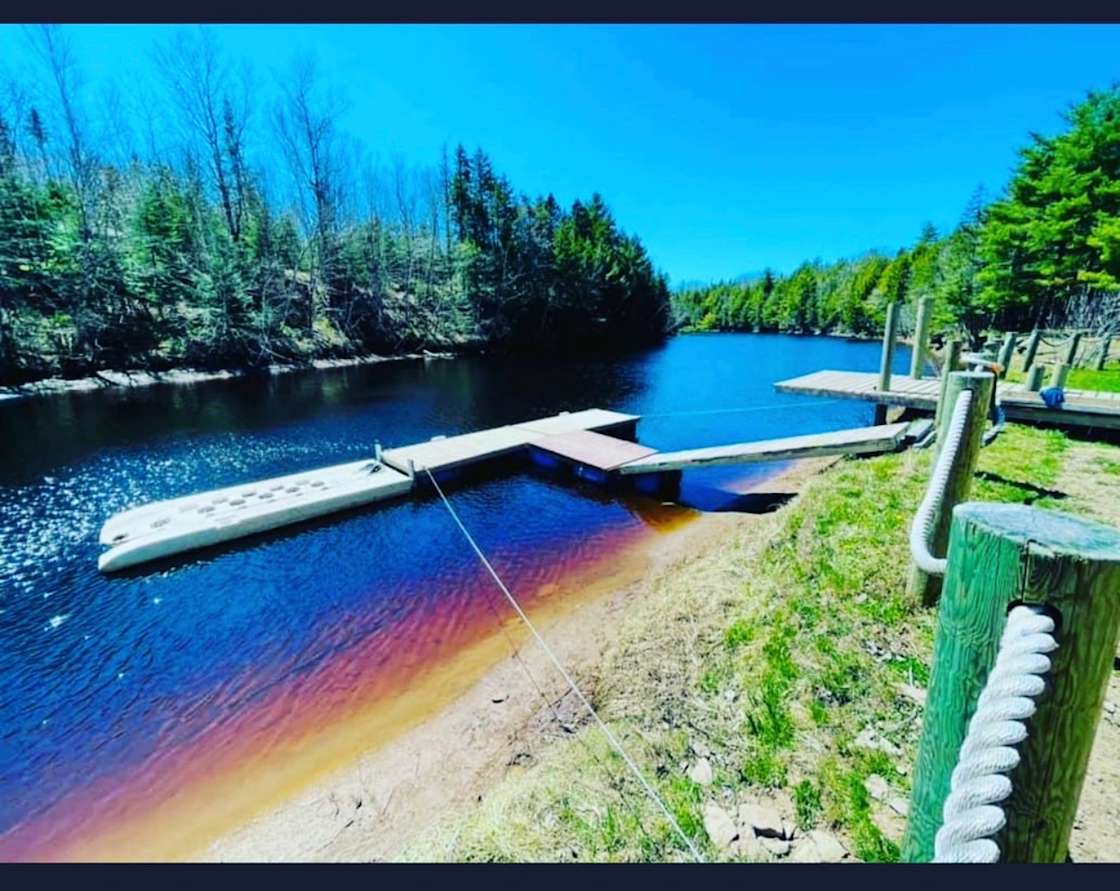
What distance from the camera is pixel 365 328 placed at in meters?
34.1

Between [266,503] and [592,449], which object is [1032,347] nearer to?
[592,449]

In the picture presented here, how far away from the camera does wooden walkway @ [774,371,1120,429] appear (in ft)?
28.4

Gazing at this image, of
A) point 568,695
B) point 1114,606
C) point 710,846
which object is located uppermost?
point 1114,606

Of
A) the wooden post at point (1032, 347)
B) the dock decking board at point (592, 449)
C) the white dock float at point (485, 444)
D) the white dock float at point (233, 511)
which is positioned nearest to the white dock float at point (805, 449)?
the dock decking board at point (592, 449)

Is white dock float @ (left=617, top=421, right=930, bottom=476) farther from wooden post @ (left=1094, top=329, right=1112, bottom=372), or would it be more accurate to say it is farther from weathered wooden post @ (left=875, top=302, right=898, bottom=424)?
wooden post @ (left=1094, top=329, right=1112, bottom=372)

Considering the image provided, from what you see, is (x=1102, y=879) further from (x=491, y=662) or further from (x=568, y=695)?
(x=491, y=662)

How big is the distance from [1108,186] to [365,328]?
38.5 metres

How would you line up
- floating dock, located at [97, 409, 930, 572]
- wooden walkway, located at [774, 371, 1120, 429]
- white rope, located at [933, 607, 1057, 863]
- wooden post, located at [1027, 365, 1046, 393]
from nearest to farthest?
white rope, located at [933, 607, 1057, 863] → floating dock, located at [97, 409, 930, 572] → wooden walkway, located at [774, 371, 1120, 429] → wooden post, located at [1027, 365, 1046, 393]

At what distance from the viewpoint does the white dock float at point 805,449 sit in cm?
866

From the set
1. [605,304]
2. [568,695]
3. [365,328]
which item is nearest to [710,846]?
[568,695]

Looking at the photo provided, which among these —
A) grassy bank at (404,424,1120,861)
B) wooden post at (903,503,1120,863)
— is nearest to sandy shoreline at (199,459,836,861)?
grassy bank at (404,424,1120,861)

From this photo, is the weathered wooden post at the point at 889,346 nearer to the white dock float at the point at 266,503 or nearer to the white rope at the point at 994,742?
the white dock float at the point at 266,503

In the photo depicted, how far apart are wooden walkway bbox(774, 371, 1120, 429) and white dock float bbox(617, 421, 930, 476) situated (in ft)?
4.24

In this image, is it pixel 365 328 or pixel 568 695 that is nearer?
pixel 568 695
